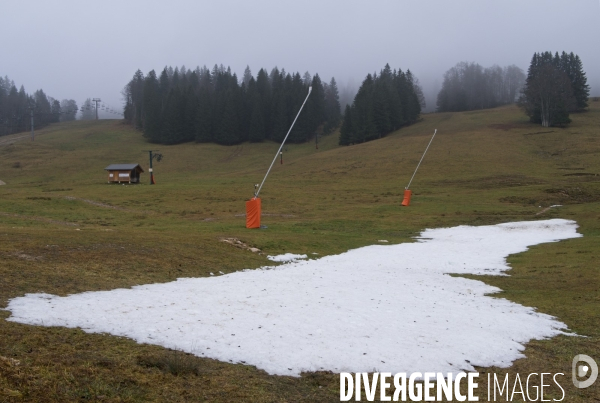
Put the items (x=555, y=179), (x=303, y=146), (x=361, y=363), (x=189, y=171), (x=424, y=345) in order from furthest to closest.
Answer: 1. (x=303, y=146)
2. (x=189, y=171)
3. (x=555, y=179)
4. (x=424, y=345)
5. (x=361, y=363)

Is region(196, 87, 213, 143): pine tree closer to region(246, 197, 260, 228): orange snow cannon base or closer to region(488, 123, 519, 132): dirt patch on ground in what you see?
region(488, 123, 519, 132): dirt patch on ground

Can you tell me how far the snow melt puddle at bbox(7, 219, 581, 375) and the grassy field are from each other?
0.58 metres

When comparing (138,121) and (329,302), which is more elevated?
(138,121)

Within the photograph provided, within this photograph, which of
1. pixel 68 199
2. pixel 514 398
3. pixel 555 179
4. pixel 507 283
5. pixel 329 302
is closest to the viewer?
pixel 514 398

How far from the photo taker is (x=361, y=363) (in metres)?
8.82

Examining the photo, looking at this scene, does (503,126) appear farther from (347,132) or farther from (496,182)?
(496,182)

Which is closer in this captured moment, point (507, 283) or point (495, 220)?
point (507, 283)

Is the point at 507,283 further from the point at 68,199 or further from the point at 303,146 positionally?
the point at 303,146

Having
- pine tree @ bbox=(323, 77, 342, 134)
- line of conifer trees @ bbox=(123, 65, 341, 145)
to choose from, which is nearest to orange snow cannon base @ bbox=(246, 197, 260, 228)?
line of conifer trees @ bbox=(123, 65, 341, 145)

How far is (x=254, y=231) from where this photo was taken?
101 feet

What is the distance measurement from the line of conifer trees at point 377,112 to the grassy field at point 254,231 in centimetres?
725

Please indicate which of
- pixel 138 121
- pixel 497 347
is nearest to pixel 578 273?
pixel 497 347

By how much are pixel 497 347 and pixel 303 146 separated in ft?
431

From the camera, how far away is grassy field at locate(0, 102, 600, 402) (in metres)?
7.50
